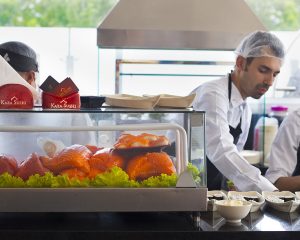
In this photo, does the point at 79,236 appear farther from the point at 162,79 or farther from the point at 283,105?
the point at 283,105

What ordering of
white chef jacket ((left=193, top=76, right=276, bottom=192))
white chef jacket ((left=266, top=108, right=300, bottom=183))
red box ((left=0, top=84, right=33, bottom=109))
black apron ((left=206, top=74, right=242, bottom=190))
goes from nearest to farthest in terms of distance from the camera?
red box ((left=0, top=84, right=33, bottom=109))
white chef jacket ((left=193, top=76, right=276, bottom=192))
white chef jacket ((left=266, top=108, right=300, bottom=183))
black apron ((left=206, top=74, right=242, bottom=190))

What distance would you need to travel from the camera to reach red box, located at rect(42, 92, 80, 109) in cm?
191

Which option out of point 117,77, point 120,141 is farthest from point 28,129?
point 117,77

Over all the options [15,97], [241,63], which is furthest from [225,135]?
[15,97]

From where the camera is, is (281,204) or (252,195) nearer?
(281,204)

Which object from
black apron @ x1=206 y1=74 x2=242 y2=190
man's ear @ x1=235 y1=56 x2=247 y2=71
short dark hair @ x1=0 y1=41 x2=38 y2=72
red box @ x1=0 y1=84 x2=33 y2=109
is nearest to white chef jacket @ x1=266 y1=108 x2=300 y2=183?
black apron @ x1=206 y1=74 x2=242 y2=190

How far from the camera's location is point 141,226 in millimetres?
1729

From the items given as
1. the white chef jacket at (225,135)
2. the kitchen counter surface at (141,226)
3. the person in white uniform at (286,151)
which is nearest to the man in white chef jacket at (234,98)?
the white chef jacket at (225,135)

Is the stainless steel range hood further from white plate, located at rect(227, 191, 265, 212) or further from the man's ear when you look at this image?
white plate, located at rect(227, 191, 265, 212)

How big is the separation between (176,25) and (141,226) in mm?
2135

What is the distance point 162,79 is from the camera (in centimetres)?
404

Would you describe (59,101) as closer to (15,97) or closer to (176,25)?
(15,97)

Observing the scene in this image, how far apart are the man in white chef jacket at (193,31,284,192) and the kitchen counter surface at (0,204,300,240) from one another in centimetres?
96

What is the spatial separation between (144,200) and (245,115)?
6.00ft
